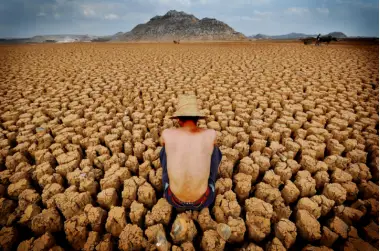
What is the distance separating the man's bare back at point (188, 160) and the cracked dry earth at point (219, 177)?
0.21 m

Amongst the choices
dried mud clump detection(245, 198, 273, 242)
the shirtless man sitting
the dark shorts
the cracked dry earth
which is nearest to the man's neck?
the shirtless man sitting

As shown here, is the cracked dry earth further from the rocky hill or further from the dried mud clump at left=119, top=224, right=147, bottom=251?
the rocky hill

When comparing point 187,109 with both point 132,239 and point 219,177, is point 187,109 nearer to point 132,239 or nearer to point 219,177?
point 219,177

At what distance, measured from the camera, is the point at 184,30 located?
5156 centimetres

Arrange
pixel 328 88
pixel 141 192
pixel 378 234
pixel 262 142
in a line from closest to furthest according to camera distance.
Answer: pixel 378 234 < pixel 141 192 < pixel 262 142 < pixel 328 88

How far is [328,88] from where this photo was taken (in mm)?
3172

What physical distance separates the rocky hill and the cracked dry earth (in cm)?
4552

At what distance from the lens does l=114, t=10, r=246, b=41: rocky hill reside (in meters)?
46.8

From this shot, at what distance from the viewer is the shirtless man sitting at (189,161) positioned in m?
1.13

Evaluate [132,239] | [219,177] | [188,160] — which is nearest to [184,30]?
[219,177]

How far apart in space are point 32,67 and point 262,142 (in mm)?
5882

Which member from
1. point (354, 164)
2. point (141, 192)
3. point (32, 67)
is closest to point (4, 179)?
point (141, 192)

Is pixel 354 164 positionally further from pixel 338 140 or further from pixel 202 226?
pixel 202 226

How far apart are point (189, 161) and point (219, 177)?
49cm
